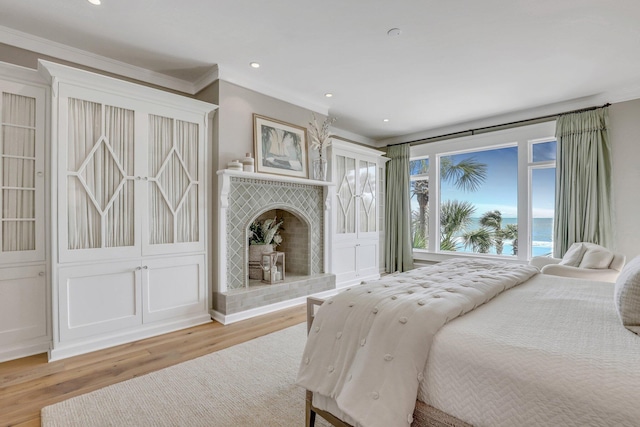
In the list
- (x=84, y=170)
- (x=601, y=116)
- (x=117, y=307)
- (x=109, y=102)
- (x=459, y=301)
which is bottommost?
(x=117, y=307)

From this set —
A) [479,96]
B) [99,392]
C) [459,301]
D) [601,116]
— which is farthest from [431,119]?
[99,392]

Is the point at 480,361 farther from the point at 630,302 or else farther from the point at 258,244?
the point at 258,244

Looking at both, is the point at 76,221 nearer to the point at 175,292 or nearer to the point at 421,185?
the point at 175,292

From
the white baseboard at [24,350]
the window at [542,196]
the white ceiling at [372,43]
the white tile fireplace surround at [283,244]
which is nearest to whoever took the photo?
the white ceiling at [372,43]

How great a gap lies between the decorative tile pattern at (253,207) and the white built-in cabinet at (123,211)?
31cm

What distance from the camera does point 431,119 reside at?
16.6ft

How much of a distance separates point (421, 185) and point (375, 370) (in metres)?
5.23

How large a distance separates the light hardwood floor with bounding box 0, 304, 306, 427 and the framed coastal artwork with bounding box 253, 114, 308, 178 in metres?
1.91

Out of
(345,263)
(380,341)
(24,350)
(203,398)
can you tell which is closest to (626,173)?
(345,263)

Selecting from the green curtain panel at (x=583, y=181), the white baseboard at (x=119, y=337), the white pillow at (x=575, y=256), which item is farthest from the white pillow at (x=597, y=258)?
the white baseboard at (x=119, y=337)

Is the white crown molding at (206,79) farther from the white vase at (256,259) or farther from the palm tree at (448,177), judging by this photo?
the palm tree at (448,177)

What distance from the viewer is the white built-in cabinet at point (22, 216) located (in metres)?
2.48

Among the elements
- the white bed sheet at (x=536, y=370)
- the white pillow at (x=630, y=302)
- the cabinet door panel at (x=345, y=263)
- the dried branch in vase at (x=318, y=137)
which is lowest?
the cabinet door panel at (x=345, y=263)

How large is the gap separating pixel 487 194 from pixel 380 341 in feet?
16.3
